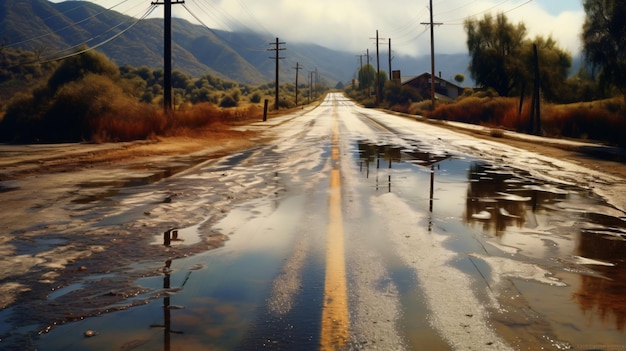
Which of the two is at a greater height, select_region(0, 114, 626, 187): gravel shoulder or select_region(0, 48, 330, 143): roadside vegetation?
select_region(0, 48, 330, 143): roadside vegetation

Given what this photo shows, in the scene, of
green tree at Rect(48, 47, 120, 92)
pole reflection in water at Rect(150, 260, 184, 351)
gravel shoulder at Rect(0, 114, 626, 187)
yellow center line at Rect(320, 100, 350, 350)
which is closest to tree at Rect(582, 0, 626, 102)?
gravel shoulder at Rect(0, 114, 626, 187)

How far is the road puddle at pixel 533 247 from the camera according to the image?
4.48 metres

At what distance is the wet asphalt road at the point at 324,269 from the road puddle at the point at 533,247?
0.02 meters

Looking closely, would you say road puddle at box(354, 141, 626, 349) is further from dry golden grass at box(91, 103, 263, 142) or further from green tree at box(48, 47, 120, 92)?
green tree at box(48, 47, 120, 92)

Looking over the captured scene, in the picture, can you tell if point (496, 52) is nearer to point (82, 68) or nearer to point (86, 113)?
point (82, 68)

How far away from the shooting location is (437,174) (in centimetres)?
1383

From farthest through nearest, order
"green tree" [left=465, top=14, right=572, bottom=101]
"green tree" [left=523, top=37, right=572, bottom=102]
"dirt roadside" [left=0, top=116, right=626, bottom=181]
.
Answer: "green tree" [left=465, top=14, right=572, bottom=101]
"green tree" [left=523, top=37, right=572, bottom=102]
"dirt roadside" [left=0, top=116, right=626, bottom=181]

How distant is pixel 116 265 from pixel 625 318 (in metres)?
4.49

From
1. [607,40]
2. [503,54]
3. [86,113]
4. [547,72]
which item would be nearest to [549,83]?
[547,72]

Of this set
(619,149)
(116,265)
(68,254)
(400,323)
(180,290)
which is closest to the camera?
(400,323)

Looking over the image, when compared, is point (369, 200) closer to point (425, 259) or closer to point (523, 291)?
point (425, 259)

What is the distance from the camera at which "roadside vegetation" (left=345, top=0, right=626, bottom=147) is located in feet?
95.8

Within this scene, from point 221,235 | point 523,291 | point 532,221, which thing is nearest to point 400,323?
point 523,291

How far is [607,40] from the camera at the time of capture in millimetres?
29766
